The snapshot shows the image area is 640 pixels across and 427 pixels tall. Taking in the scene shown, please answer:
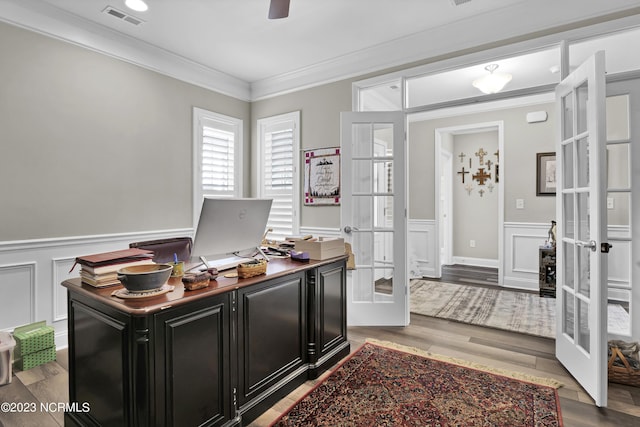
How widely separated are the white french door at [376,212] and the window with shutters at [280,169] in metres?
1.02

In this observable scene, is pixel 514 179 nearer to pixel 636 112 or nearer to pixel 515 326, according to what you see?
pixel 515 326

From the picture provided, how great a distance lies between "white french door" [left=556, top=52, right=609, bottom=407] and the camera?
2.07m

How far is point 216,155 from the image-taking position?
14.4 feet

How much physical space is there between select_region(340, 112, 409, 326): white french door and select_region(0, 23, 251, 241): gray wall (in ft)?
6.31

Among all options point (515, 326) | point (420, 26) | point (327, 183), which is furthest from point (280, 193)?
point (515, 326)

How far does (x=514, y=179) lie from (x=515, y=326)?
2627 mm

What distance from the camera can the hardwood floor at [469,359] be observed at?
2008 millimetres

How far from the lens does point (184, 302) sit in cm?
152

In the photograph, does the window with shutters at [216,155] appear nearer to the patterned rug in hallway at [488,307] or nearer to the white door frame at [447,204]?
the patterned rug in hallway at [488,307]

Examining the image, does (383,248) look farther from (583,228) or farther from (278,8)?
(278,8)

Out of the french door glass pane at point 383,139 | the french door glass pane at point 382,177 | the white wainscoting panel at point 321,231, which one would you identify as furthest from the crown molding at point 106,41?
the french door glass pane at point 382,177

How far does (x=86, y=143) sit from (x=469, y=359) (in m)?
3.79

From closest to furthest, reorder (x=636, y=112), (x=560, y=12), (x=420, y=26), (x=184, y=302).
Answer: (x=184, y=302), (x=636, y=112), (x=560, y=12), (x=420, y=26)

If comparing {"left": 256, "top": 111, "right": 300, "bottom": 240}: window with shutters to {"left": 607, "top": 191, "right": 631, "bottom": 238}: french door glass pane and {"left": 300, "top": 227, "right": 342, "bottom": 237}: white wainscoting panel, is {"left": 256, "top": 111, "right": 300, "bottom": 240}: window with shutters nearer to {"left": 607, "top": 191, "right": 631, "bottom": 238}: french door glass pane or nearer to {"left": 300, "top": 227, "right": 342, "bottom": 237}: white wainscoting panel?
{"left": 300, "top": 227, "right": 342, "bottom": 237}: white wainscoting panel
